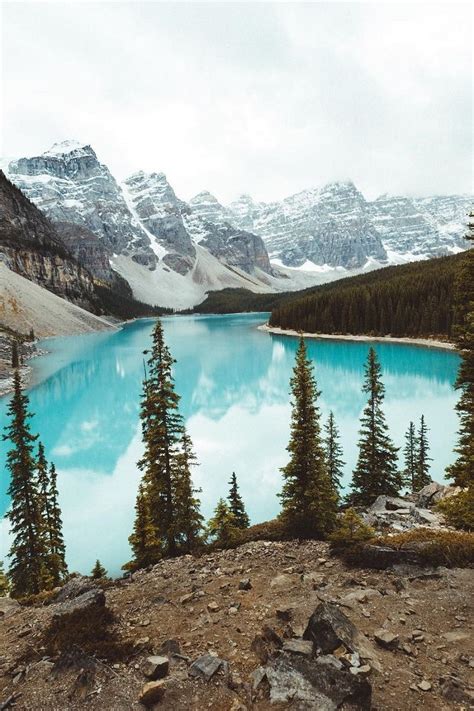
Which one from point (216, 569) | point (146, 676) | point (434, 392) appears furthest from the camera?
point (434, 392)

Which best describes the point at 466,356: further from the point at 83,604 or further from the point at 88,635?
the point at 88,635

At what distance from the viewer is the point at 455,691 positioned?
5.60m

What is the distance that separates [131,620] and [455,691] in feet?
19.7

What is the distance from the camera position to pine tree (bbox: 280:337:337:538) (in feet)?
43.8

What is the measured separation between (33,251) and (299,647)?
183616 millimetres

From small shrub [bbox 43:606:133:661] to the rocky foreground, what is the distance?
0.09 m

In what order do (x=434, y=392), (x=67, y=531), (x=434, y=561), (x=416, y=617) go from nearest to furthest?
(x=416, y=617)
(x=434, y=561)
(x=67, y=531)
(x=434, y=392)

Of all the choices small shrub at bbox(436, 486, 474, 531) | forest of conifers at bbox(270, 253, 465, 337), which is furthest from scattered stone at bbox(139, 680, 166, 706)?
forest of conifers at bbox(270, 253, 465, 337)

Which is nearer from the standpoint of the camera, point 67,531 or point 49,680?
point 49,680

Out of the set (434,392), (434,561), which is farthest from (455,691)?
(434,392)

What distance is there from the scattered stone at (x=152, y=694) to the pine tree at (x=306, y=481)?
7.55 meters

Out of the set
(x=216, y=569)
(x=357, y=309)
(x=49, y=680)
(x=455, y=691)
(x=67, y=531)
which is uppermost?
(x=357, y=309)

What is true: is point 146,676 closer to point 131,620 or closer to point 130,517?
point 131,620

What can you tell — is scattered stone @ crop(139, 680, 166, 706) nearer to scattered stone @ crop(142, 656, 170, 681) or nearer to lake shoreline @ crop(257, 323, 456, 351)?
scattered stone @ crop(142, 656, 170, 681)
